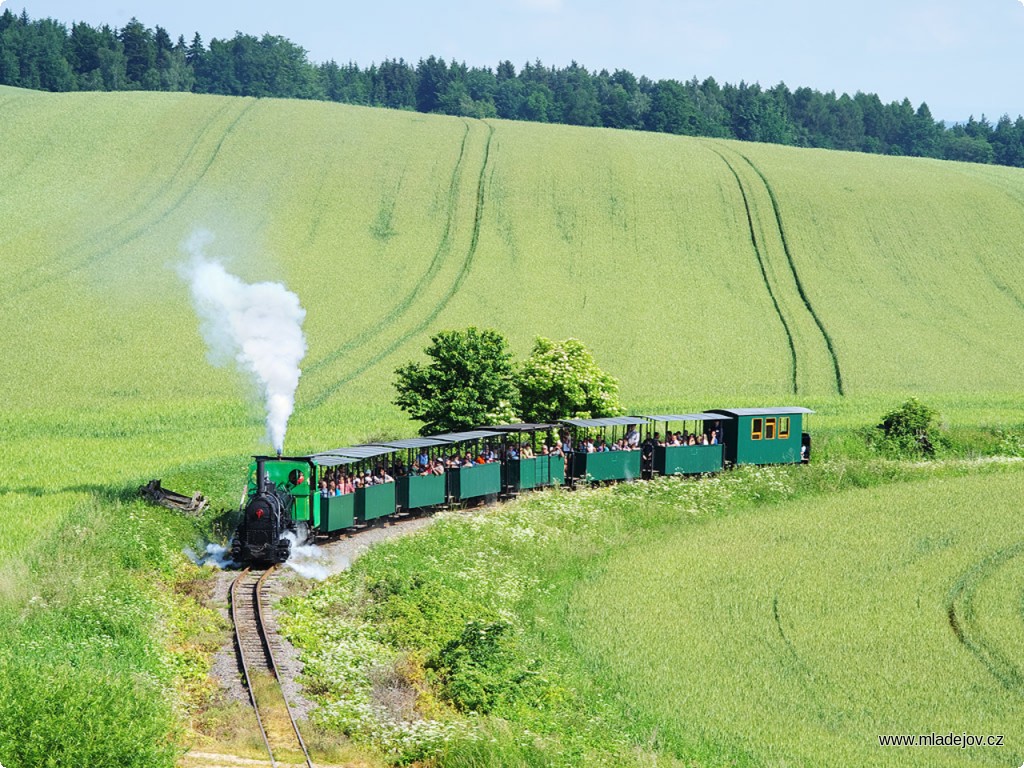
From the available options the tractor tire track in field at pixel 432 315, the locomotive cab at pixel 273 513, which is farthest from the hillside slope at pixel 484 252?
the locomotive cab at pixel 273 513

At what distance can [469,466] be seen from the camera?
35375 mm

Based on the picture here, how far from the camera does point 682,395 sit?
5862cm

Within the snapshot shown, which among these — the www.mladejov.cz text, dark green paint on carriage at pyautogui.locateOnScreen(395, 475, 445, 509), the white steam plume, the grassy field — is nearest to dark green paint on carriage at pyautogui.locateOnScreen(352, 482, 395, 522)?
dark green paint on carriage at pyautogui.locateOnScreen(395, 475, 445, 509)

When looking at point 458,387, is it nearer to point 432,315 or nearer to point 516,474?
point 516,474

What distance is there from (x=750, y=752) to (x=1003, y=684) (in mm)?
6539

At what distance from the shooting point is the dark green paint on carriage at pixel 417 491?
33188mm

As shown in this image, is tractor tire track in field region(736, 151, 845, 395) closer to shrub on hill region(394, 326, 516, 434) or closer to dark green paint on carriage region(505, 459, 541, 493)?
shrub on hill region(394, 326, 516, 434)

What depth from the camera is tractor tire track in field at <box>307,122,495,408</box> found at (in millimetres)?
55434

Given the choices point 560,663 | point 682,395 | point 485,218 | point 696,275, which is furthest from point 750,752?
point 485,218

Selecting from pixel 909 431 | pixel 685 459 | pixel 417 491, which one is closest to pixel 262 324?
pixel 417 491

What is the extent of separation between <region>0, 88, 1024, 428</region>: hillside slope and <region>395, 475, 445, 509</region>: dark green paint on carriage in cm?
1824

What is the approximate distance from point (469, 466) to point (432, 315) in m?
30.9

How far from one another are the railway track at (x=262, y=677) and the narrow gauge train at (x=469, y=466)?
6.35 feet

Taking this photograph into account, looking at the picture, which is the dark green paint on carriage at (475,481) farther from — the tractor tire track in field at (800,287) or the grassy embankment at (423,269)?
the tractor tire track in field at (800,287)
